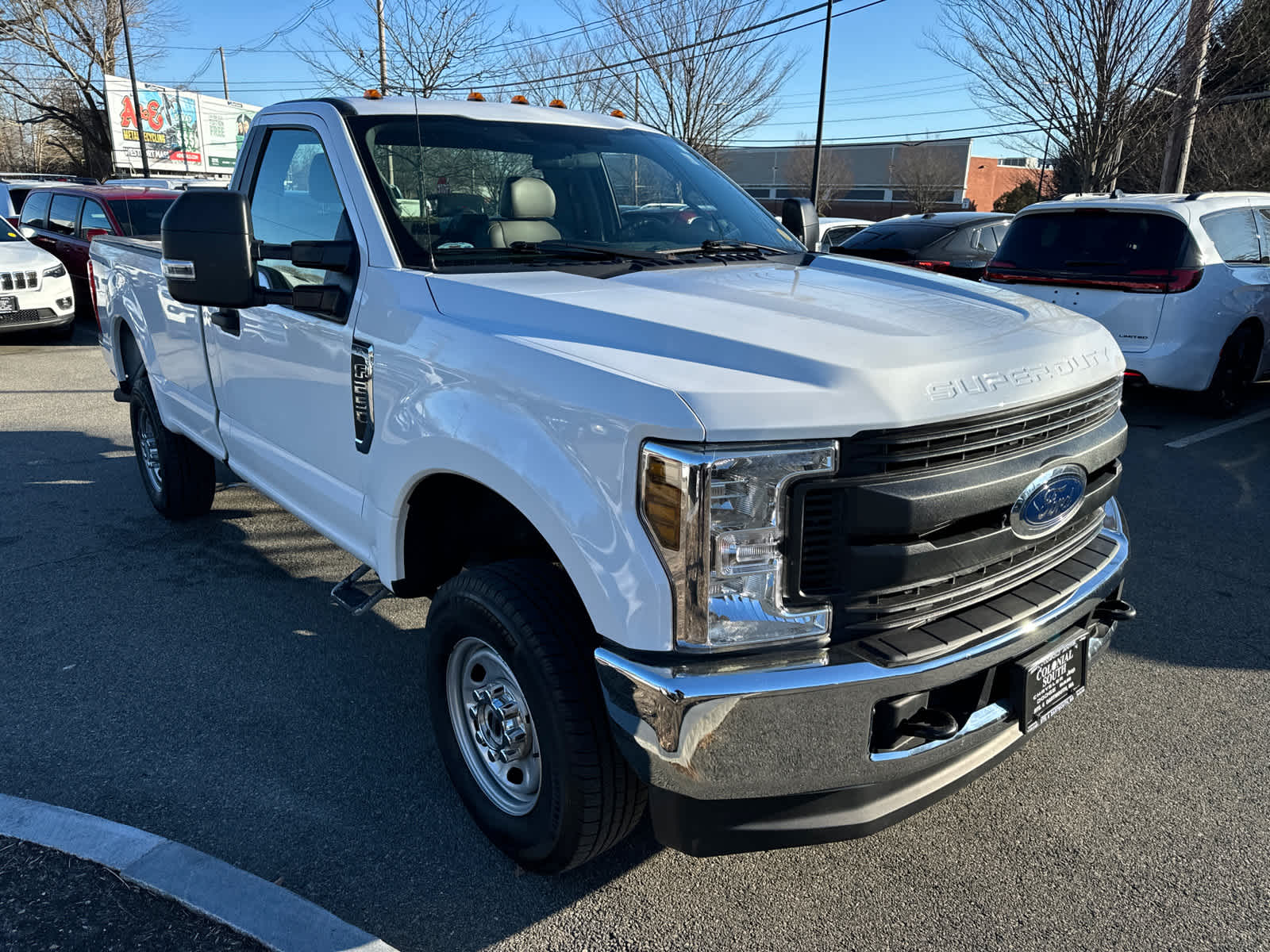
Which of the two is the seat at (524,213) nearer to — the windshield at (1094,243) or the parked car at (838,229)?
the windshield at (1094,243)

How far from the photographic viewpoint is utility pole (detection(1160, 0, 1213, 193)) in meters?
11.7

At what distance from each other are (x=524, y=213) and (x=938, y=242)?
26.7 feet

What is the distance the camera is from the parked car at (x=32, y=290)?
1095cm

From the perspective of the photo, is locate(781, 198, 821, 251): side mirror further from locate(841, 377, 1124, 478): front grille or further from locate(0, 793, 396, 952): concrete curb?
locate(0, 793, 396, 952): concrete curb

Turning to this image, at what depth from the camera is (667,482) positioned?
6.24ft

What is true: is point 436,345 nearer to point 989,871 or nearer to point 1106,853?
point 989,871

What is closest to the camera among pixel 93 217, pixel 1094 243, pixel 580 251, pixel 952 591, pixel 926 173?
pixel 952 591

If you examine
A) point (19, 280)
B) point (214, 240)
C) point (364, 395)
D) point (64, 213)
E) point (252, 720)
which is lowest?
point (252, 720)

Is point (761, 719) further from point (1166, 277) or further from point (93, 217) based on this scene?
point (93, 217)

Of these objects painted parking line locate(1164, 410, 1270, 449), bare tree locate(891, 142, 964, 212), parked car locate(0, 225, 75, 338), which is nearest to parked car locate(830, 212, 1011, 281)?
painted parking line locate(1164, 410, 1270, 449)

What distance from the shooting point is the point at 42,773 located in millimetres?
2979

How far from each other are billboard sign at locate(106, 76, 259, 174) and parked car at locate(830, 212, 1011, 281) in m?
28.4

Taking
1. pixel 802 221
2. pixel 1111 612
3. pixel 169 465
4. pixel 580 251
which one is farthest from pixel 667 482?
pixel 169 465

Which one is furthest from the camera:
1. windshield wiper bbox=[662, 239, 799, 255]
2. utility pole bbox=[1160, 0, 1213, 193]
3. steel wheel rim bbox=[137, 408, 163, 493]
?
utility pole bbox=[1160, 0, 1213, 193]
